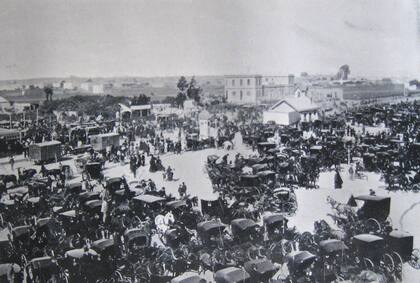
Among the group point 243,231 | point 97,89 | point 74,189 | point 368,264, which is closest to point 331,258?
point 368,264

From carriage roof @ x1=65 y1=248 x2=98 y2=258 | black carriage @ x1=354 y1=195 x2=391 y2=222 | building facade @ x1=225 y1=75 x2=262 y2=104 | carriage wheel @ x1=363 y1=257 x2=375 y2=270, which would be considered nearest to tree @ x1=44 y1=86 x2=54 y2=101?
building facade @ x1=225 y1=75 x2=262 y2=104

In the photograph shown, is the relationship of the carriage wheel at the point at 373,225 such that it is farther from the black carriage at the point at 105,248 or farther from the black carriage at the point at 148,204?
the black carriage at the point at 105,248

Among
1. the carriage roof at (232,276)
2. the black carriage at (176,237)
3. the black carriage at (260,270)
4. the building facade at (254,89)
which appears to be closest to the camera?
the carriage roof at (232,276)

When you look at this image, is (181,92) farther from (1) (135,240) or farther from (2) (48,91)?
(1) (135,240)

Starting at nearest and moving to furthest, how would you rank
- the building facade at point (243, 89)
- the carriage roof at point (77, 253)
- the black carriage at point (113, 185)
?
the carriage roof at point (77, 253)
the black carriage at point (113, 185)
the building facade at point (243, 89)

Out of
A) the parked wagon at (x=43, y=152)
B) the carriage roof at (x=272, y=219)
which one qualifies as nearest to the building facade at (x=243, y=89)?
the parked wagon at (x=43, y=152)

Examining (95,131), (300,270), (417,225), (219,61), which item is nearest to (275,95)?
(95,131)

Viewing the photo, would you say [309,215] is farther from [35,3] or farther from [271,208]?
[35,3]
